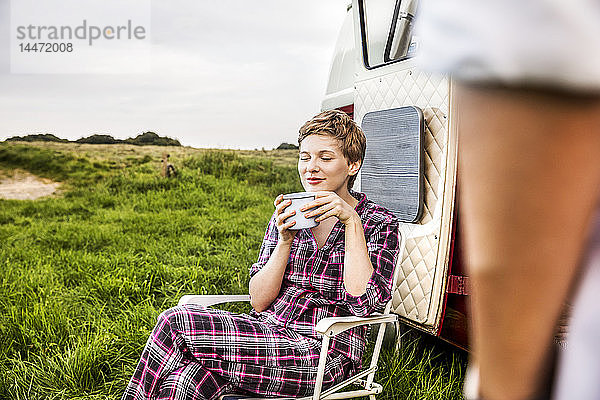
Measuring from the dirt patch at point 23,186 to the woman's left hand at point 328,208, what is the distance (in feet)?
20.6

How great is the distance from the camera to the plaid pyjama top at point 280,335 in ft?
6.91

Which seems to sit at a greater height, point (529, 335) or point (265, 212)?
point (529, 335)

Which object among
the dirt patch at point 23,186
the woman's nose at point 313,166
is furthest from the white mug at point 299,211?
the dirt patch at point 23,186

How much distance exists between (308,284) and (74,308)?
2.32 metres

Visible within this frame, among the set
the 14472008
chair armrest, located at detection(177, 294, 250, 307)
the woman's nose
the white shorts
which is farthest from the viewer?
the 14472008

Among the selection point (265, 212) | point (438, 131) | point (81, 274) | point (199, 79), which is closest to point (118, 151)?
point (199, 79)

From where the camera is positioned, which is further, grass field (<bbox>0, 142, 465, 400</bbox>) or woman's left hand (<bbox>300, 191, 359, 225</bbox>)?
grass field (<bbox>0, 142, 465, 400</bbox>)

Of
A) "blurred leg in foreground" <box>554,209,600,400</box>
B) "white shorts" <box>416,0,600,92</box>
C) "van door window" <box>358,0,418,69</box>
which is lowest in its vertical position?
"blurred leg in foreground" <box>554,209,600,400</box>

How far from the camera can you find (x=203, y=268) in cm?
527

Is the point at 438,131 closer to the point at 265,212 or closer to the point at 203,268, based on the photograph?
the point at 203,268

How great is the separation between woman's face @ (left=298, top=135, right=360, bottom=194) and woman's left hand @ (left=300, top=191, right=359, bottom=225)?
23 cm

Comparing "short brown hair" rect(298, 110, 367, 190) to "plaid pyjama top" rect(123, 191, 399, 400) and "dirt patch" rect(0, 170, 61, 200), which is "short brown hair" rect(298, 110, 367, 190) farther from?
"dirt patch" rect(0, 170, 61, 200)

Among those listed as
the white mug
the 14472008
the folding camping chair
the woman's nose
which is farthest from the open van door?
the 14472008

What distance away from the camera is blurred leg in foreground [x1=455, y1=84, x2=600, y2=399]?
28 cm
